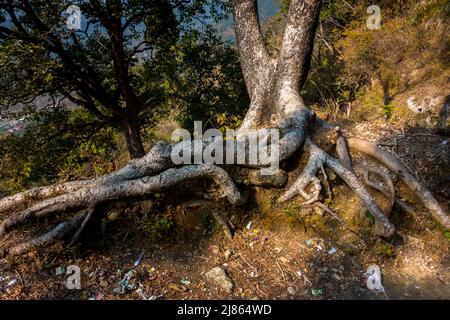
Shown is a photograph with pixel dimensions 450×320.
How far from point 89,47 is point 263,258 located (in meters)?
5.77

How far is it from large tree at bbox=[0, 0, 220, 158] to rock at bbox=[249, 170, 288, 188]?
3364 mm

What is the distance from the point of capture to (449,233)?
10.3 feet

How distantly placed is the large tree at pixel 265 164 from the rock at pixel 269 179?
13 cm

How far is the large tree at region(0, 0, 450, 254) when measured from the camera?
9.76 ft

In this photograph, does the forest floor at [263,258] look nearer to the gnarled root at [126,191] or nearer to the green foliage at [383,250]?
the green foliage at [383,250]

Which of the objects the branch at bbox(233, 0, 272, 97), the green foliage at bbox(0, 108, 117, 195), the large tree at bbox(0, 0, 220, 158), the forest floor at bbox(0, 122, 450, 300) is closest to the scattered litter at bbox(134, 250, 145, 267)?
the forest floor at bbox(0, 122, 450, 300)

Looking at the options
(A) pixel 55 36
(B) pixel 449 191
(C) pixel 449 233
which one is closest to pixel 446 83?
(B) pixel 449 191

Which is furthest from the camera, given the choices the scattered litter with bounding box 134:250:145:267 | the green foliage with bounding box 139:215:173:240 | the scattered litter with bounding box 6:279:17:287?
the green foliage with bounding box 139:215:173:240

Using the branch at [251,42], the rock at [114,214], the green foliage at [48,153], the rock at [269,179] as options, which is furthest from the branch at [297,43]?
the green foliage at [48,153]

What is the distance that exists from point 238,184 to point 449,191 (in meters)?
2.75

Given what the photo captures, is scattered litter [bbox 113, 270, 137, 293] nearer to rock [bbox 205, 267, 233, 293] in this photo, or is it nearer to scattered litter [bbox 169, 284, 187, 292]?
scattered litter [bbox 169, 284, 187, 292]

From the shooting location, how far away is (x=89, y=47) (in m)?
5.99

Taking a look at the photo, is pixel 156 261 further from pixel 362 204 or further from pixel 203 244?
pixel 362 204
